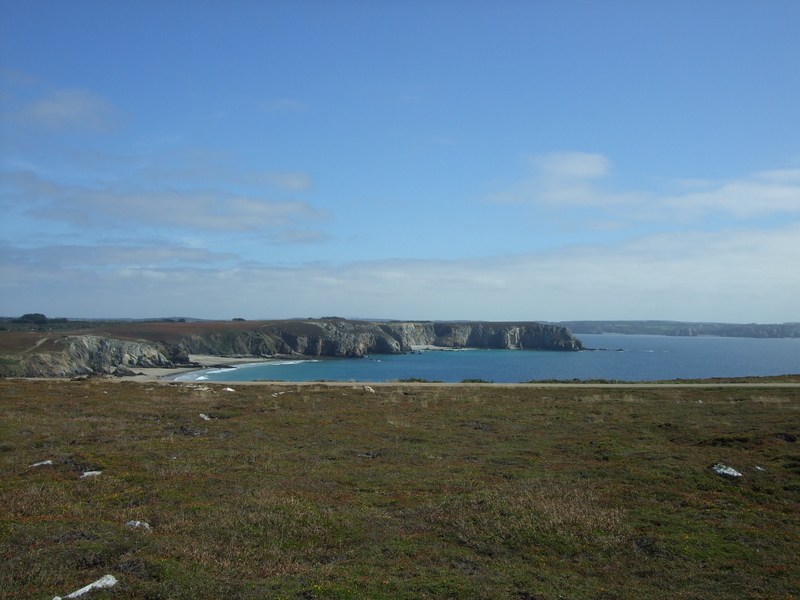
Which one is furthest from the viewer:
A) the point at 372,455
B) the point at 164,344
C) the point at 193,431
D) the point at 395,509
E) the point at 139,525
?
the point at 164,344

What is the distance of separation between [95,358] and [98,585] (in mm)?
118320

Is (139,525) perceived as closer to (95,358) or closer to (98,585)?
(98,585)

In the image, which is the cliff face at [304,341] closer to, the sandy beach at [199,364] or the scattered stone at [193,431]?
the sandy beach at [199,364]

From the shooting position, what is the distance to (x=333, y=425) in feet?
90.4

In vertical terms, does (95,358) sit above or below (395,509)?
below

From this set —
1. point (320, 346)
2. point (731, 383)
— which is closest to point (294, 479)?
point (731, 383)

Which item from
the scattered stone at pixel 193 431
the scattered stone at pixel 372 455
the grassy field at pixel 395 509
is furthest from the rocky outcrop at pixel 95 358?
the scattered stone at pixel 372 455

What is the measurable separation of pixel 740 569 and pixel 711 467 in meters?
8.31

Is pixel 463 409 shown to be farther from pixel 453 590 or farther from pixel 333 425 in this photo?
pixel 453 590

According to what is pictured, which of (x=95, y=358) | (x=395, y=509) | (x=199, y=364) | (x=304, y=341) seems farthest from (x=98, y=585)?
(x=304, y=341)

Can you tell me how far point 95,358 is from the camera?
10969 centimetres

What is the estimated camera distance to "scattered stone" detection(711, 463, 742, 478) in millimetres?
16219

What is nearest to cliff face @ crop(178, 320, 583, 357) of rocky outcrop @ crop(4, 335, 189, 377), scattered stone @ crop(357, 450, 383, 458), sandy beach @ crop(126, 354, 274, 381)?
sandy beach @ crop(126, 354, 274, 381)

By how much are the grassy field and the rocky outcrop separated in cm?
7701
